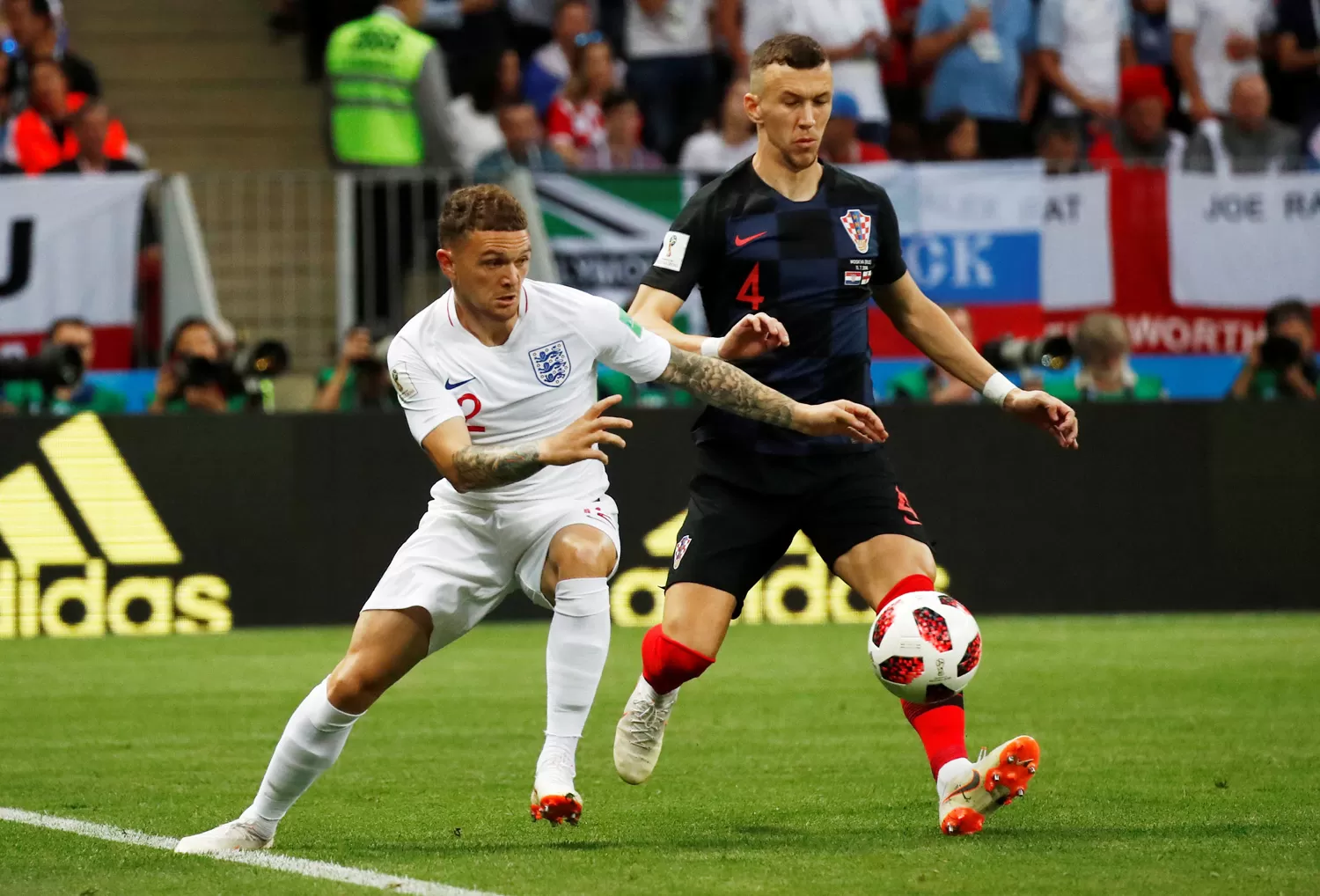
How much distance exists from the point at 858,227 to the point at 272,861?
2.70 m

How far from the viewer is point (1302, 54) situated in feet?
56.6

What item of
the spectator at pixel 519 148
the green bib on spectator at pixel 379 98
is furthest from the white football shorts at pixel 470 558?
the green bib on spectator at pixel 379 98

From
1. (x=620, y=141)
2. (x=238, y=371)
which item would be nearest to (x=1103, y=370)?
(x=620, y=141)

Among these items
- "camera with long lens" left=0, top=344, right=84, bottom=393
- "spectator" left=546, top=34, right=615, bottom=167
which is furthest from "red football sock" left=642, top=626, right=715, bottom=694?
"spectator" left=546, top=34, right=615, bottom=167

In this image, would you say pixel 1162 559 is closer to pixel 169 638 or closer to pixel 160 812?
pixel 169 638

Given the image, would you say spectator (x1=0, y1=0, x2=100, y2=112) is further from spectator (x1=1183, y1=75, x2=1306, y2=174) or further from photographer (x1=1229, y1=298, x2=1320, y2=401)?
photographer (x1=1229, y1=298, x2=1320, y2=401)

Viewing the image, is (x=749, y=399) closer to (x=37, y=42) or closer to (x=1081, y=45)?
(x=37, y=42)

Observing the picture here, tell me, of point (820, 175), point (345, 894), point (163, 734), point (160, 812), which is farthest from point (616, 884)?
point (163, 734)

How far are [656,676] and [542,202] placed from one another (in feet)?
24.9

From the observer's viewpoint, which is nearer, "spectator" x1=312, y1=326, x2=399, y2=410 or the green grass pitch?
the green grass pitch

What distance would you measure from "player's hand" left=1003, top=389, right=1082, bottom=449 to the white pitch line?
232cm

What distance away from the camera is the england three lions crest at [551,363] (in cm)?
631

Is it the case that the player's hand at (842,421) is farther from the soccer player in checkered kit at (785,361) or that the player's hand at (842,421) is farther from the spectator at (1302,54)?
the spectator at (1302,54)

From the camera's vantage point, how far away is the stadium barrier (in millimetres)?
12773
